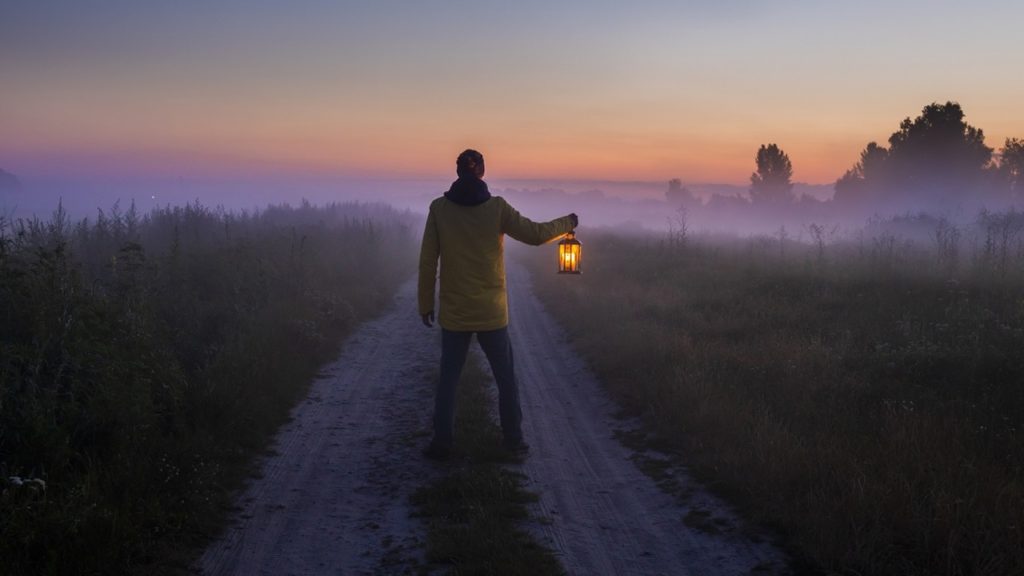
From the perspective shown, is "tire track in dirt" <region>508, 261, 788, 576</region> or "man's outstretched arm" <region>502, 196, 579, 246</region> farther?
"man's outstretched arm" <region>502, 196, 579, 246</region>

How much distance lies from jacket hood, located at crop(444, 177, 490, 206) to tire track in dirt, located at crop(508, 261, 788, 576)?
2373 millimetres

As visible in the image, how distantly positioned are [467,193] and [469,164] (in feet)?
0.84

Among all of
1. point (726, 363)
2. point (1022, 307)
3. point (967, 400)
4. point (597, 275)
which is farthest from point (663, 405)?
point (597, 275)

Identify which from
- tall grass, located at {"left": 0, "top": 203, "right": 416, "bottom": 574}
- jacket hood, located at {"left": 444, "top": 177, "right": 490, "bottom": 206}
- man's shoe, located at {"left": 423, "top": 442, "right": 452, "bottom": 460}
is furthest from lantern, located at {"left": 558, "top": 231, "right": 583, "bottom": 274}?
tall grass, located at {"left": 0, "top": 203, "right": 416, "bottom": 574}

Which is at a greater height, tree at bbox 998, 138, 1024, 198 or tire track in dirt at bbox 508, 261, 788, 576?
tree at bbox 998, 138, 1024, 198

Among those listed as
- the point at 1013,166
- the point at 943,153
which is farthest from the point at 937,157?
the point at 1013,166

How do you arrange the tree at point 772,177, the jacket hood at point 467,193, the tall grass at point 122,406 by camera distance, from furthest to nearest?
the tree at point 772,177, the jacket hood at point 467,193, the tall grass at point 122,406

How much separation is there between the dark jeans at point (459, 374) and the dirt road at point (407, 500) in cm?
35

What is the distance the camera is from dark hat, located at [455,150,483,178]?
18.5 feet

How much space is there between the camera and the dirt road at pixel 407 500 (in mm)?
4020

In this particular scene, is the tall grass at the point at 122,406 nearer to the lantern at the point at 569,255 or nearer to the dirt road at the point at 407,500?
the dirt road at the point at 407,500

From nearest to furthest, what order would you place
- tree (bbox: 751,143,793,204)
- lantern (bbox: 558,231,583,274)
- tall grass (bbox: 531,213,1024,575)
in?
tall grass (bbox: 531,213,1024,575) < lantern (bbox: 558,231,583,274) < tree (bbox: 751,143,793,204)

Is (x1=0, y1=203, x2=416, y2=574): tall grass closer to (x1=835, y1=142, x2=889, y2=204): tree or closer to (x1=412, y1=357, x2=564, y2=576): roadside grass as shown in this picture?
(x1=412, y1=357, x2=564, y2=576): roadside grass

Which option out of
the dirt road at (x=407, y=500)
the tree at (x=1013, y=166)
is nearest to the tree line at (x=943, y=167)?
the tree at (x=1013, y=166)
